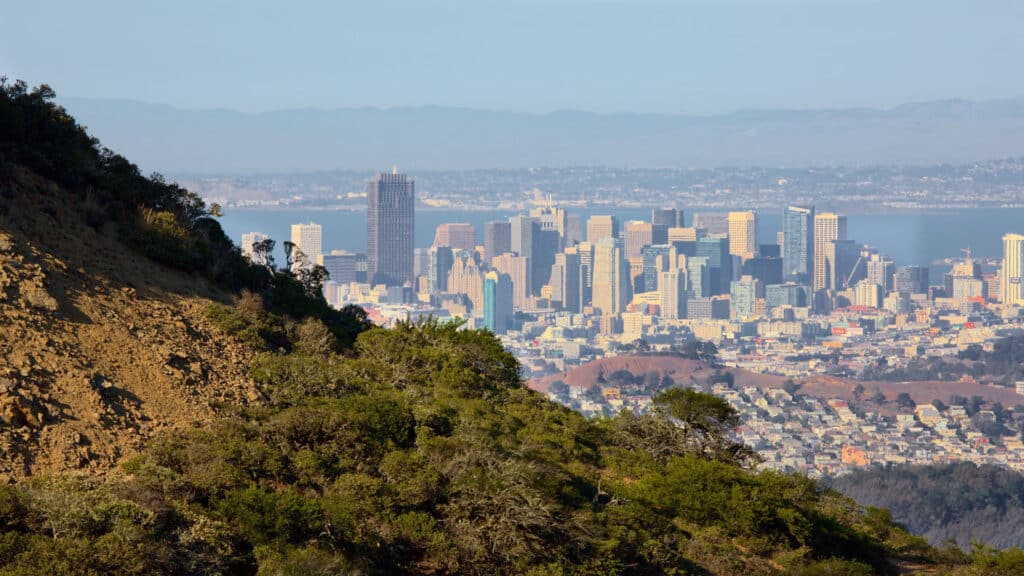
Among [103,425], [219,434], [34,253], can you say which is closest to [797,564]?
[219,434]

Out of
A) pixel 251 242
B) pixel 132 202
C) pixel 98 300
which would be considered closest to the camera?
pixel 98 300

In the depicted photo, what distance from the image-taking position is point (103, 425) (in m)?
9.08

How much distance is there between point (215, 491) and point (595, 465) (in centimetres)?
473

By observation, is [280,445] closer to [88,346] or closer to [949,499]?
[88,346]

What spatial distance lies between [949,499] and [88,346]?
65056 mm

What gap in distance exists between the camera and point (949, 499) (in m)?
68.5

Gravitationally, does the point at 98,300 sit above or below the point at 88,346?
above

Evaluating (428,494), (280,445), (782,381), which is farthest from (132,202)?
(782,381)

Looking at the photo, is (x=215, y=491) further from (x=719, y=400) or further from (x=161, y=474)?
(x=719, y=400)

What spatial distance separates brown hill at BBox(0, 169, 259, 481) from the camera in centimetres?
876

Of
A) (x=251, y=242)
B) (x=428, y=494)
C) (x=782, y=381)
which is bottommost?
(x=782, y=381)

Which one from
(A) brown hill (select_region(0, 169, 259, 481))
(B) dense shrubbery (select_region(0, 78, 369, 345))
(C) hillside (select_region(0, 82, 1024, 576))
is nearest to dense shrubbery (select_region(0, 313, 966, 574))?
(C) hillside (select_region(0, 82, 1024, 576))

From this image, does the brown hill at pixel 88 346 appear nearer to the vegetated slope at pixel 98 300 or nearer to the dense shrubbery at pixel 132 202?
the vegetated slope at pixel 98 300

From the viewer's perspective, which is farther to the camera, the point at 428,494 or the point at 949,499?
the point at 949,499
